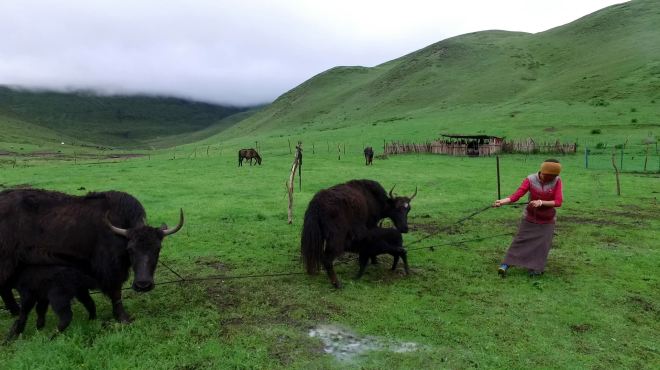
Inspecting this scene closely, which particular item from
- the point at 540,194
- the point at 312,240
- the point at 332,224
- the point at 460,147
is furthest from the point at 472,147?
the point at 312,240

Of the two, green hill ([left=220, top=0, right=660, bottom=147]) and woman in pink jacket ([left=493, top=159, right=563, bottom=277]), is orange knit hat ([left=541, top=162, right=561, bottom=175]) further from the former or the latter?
green hill ([left=220, top=0, right=660, bottom=147])

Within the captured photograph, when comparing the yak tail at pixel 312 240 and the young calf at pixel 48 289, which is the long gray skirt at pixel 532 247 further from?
the young calf at pixel 48 289

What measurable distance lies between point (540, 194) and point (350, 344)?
4.30 metres

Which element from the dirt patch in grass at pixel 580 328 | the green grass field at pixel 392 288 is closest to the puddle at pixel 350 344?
the green grass field at pixel 392 288

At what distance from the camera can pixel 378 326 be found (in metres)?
5.69

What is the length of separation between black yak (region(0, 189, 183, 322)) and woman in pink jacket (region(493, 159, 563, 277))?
213 inches

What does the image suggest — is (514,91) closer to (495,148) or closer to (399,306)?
(495,148)

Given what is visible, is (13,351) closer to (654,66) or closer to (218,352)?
(218,352)

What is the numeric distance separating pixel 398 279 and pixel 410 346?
2.42 meters

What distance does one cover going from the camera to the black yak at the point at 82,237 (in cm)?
550

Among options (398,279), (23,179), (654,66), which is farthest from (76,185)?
(654,66)

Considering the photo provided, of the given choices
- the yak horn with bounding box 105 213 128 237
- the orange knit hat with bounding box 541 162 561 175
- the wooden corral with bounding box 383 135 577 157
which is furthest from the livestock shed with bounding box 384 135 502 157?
the yak horn with bounding box 105 213 128 237

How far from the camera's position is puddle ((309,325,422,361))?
504cm

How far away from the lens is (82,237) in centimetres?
576
